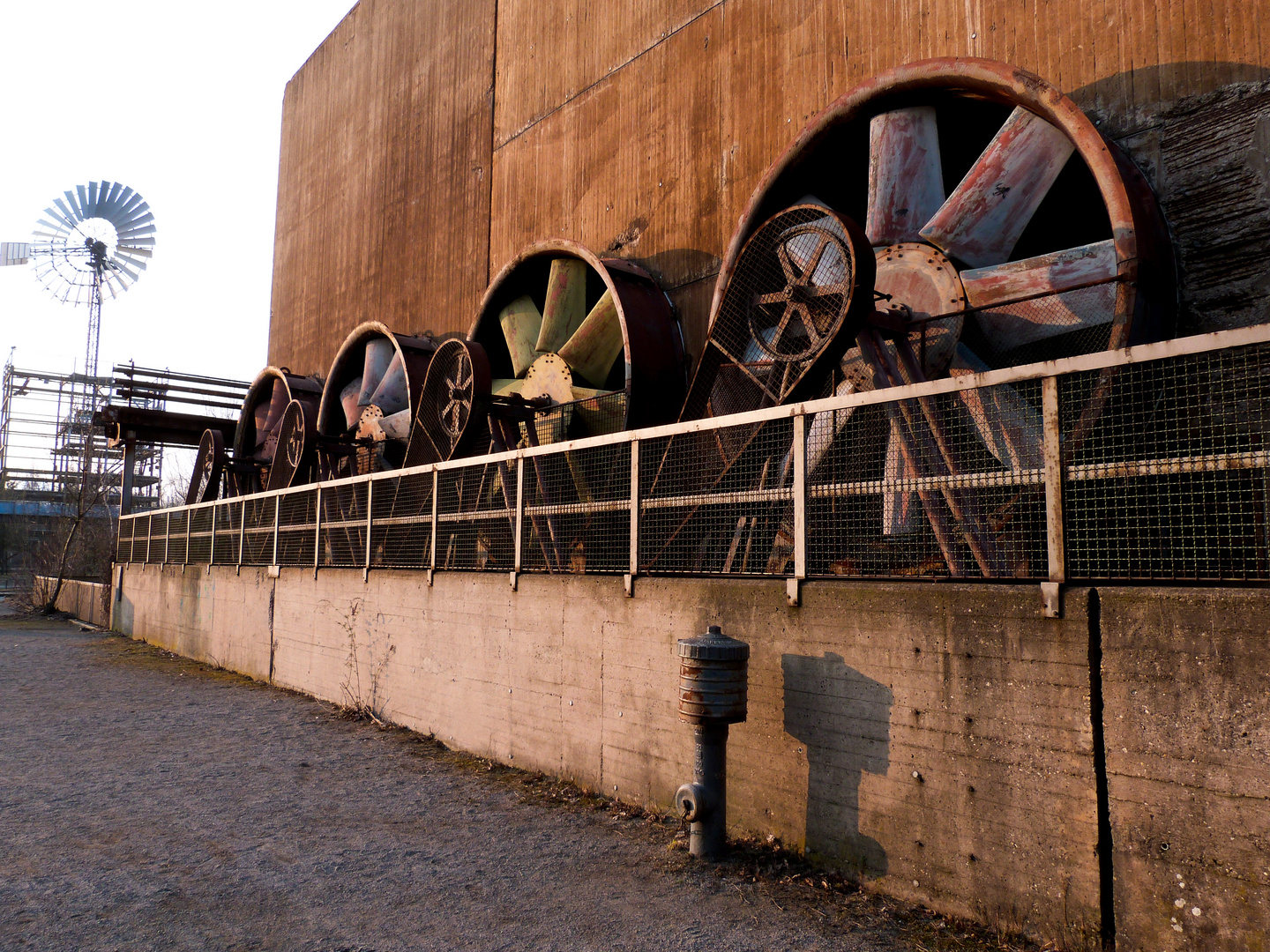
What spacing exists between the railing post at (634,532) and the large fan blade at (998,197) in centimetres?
293

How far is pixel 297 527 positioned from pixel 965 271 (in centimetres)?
844

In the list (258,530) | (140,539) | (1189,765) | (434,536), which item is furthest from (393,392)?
(1189,765)

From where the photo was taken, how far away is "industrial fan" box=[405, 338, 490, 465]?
10375 mm

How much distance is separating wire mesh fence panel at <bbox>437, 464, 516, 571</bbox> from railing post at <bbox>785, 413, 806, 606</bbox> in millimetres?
2974

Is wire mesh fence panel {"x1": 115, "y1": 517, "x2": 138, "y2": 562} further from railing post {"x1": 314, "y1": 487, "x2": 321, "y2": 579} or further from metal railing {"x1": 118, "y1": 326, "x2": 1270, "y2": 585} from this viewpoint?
metal railing {"x1": 118, "y1": 326, "x2": 1270, "y2": 585}

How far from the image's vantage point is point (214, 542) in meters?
14.5

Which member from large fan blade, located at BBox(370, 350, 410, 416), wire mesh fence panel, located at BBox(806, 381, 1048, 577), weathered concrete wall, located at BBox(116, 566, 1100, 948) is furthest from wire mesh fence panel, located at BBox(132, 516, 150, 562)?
wire mesh fence panel, located at BBox(806, 381, 1048, 577)

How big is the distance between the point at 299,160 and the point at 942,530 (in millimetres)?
20409

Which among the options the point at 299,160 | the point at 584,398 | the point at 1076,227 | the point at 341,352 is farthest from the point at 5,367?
the point at 1076,227

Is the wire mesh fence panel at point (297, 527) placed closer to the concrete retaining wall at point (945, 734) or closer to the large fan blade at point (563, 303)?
the large fan blade at point (563, 303)

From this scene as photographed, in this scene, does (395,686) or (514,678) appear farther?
(395,686)

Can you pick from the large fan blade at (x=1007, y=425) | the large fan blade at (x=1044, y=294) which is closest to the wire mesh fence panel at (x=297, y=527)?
the large fan blade at (x=1044, y=294)

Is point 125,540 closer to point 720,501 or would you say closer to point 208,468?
point 208,468

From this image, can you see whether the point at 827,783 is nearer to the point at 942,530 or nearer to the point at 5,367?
the point at 942,530
